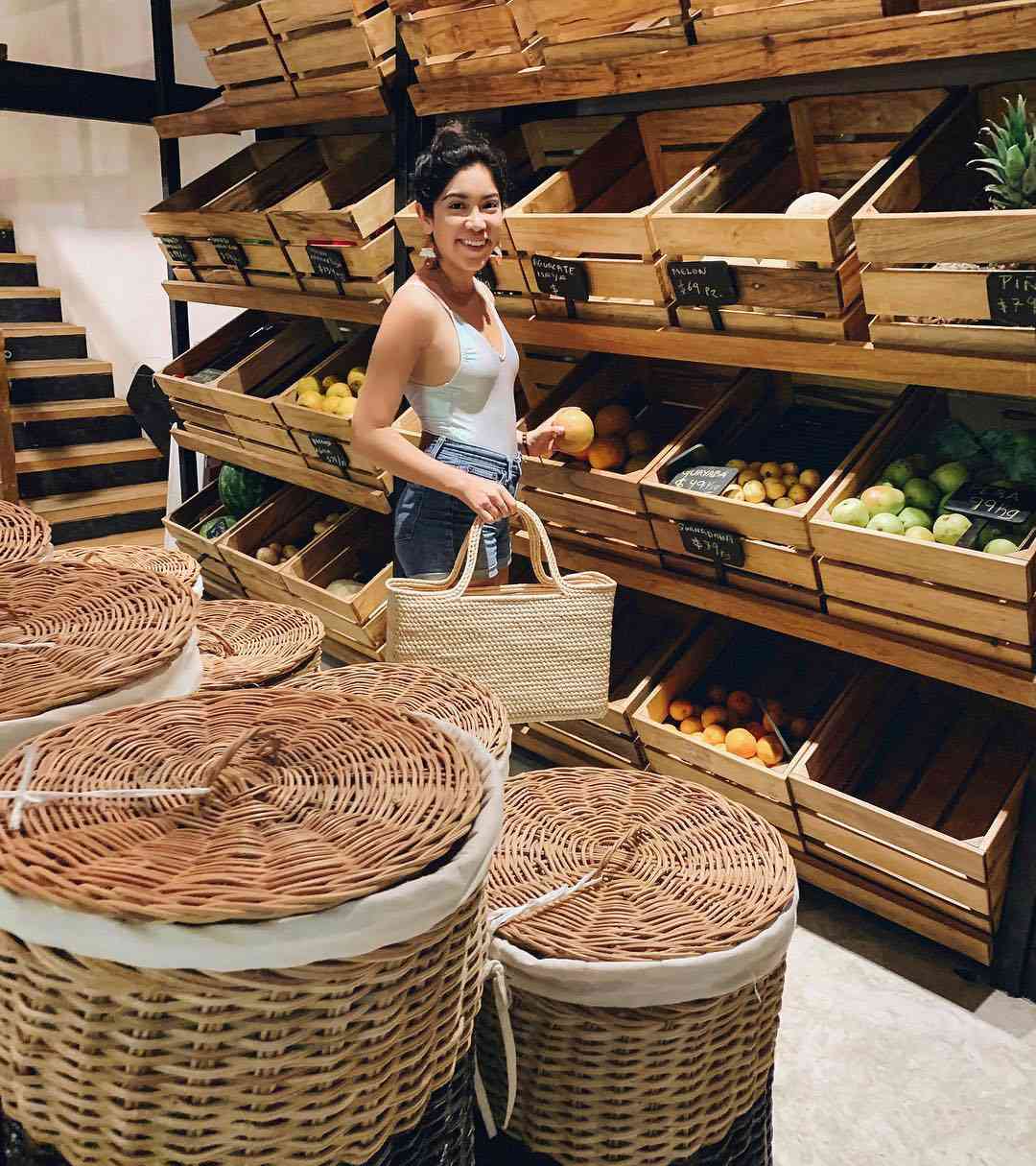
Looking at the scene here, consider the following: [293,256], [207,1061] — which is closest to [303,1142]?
[207,1061]

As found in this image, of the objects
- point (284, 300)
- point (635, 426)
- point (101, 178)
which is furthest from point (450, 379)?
point (101, 178)

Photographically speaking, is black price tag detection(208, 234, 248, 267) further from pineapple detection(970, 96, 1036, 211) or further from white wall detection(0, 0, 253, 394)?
pineapple detection(970, 96, 1036, 211)

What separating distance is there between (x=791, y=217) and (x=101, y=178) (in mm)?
4828

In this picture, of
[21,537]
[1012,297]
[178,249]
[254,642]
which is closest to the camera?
[21,537]

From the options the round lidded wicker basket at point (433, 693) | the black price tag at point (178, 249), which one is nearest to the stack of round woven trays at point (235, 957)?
the round lidded wicker basket at point (433, 693)

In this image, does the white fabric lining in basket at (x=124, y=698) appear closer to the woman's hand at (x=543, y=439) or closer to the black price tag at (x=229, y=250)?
the woman's hand at (x=543, y=439)

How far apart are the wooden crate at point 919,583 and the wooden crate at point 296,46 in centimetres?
191

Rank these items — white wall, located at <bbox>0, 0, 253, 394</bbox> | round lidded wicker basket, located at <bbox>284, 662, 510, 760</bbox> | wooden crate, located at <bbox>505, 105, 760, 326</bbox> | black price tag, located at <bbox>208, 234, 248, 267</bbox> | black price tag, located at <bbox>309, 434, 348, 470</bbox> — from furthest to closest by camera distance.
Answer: white wall, located at <bbox>0, 0, 253, 394</bbox>, black price tag, located at <bbox>208, 234, 248, 267</bbox>, black price tag, located at <bbox>309, 434, 348, 470</bbox>, wooden crate, located at <bbox>505, 105, 760, 326</bbox>, round lidded wicker basket, located at <bbox>284, 662, 510, 760</bbox>

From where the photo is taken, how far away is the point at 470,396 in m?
2.45

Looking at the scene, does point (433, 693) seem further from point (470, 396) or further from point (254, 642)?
point (470, 396)

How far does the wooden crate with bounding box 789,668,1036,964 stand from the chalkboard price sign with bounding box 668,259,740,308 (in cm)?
100

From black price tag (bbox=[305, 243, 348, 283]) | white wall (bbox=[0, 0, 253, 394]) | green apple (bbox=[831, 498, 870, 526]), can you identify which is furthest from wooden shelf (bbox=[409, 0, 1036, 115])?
white wall (bbox=[0, 0, 253, 394])

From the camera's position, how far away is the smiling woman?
91.2 inches

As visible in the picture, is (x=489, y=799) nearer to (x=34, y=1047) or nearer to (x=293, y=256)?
(x=34, y=1047)
